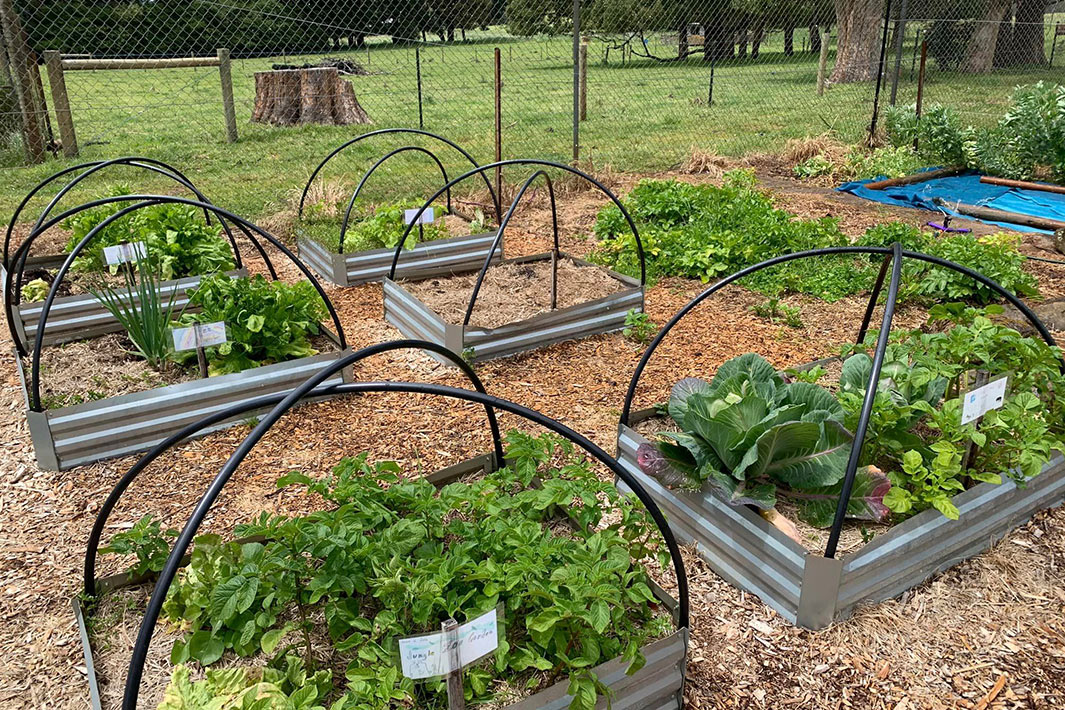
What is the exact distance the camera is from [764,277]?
5449mm

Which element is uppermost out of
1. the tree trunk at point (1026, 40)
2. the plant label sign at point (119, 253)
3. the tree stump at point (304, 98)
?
the tree trunk at point (1026, 40)

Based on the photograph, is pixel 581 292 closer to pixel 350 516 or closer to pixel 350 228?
pixel 350 228

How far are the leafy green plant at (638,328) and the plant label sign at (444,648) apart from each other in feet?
9.87

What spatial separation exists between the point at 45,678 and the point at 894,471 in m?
2.91

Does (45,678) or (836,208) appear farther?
(836,208)

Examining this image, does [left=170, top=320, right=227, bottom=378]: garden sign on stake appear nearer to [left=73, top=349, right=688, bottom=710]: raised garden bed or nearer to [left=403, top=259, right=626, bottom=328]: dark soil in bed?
[left=73, top=349, right=688, bottom=710]: raised garden bed

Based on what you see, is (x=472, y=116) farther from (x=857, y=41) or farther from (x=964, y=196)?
(x=857, y=41)

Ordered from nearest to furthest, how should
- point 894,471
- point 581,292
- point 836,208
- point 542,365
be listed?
point 894,471, point 542,365, point 581,292, point 836,208

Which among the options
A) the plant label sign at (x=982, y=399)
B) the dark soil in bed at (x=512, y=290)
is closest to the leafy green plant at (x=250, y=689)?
the plant label sign at (x=982, y=399)

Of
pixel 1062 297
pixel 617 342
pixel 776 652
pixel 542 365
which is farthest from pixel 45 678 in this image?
pixel 1062 297

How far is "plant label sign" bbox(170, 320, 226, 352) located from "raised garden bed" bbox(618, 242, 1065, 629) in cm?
190

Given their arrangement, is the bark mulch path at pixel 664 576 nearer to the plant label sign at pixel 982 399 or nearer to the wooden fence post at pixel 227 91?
the plant label sign at pixel 982 399

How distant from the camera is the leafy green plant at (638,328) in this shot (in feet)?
15.3

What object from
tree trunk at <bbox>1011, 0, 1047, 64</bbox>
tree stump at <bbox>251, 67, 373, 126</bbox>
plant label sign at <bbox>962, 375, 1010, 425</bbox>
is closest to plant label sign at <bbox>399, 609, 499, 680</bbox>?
plant label sign at <bbox>962, 375, 1010, 425</bbox>
